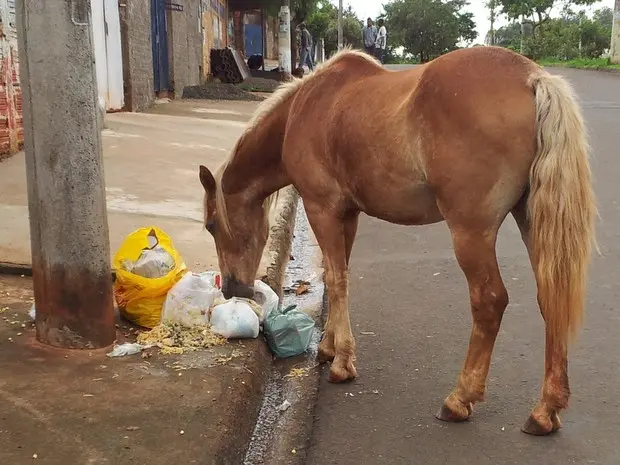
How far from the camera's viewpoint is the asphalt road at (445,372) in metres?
2.89

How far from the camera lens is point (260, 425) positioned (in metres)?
3.11

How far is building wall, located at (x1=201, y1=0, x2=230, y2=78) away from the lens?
67.2 ft

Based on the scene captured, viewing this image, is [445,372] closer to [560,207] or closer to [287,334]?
[287,334]

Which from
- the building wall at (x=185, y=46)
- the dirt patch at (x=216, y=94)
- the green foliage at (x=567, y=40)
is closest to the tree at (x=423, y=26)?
the green foliage at (x=567, y=40)

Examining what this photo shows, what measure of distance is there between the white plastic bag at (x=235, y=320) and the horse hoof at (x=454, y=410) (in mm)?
1082

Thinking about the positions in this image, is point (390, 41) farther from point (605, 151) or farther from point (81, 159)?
point (81, 159)

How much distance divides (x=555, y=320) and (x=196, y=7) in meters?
17.5

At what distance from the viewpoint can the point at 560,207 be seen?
276 cm

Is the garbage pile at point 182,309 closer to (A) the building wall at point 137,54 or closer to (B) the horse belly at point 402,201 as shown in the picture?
(B) the horse belly at point 402,201

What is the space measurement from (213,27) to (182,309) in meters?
20.0

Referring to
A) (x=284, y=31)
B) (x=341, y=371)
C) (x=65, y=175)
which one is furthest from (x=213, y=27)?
(x=341, y=371)

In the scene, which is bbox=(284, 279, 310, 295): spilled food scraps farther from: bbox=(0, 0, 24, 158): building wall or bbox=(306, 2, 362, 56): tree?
bbox=(306, 2, 362, 56): tree

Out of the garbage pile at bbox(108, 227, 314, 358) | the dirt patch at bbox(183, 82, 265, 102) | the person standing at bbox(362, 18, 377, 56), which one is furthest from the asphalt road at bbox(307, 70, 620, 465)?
the person standing at bbox(362, 18, 377, 56)

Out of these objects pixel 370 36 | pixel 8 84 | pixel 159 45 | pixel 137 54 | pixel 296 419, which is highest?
pixel 370 36
